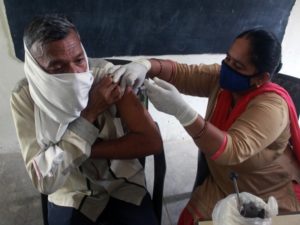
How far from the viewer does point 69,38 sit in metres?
1.11

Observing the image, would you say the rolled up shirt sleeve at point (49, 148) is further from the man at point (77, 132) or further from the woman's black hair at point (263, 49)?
the woman's black hair at point (263, 49)

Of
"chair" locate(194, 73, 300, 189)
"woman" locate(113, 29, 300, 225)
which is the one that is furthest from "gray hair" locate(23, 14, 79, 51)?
"chair" locate(194, 73, 300, 189)

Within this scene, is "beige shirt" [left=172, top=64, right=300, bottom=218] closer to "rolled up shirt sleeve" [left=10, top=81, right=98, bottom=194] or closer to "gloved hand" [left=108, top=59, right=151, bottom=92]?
"gloved hand" [left=108, top=59, right=151, bottom=92]

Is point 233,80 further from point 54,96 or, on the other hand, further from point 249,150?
point 54,96

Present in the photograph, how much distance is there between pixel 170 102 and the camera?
1197 mm

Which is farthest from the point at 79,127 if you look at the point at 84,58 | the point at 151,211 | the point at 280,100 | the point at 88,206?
the point at 280,100

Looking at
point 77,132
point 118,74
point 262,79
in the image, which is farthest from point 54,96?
point 262,79

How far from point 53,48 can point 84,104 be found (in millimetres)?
227

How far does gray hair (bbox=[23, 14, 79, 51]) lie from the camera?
42.4 inches

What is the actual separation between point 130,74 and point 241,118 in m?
0.47

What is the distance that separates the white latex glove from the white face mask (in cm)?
25

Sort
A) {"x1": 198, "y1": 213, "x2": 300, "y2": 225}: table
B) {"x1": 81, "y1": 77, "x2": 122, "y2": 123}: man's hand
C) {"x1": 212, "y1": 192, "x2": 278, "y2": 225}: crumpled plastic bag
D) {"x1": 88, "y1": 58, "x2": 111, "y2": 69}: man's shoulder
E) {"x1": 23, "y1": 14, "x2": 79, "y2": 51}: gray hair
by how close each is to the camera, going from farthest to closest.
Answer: {"x1": 88, "y1": 58, "x2": 111, "y2": 69}: man's shoulder → {"x1": 81, "y1": 77, "x2": 122, "y2": 123}: man's hand → {"x1": 23, "y1": 14, "x2": 79, "y2": 51}: gray hair → {"x1": 198, "y1": 213, "x2": 300, "y2": 225}: table → {"x1": 212, "y1": 192, "x2": 278, "y2": 225}: crumpled plastic bag

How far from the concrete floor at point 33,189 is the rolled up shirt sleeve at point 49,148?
0.93m

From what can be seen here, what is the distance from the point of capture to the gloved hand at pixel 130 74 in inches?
49.7
